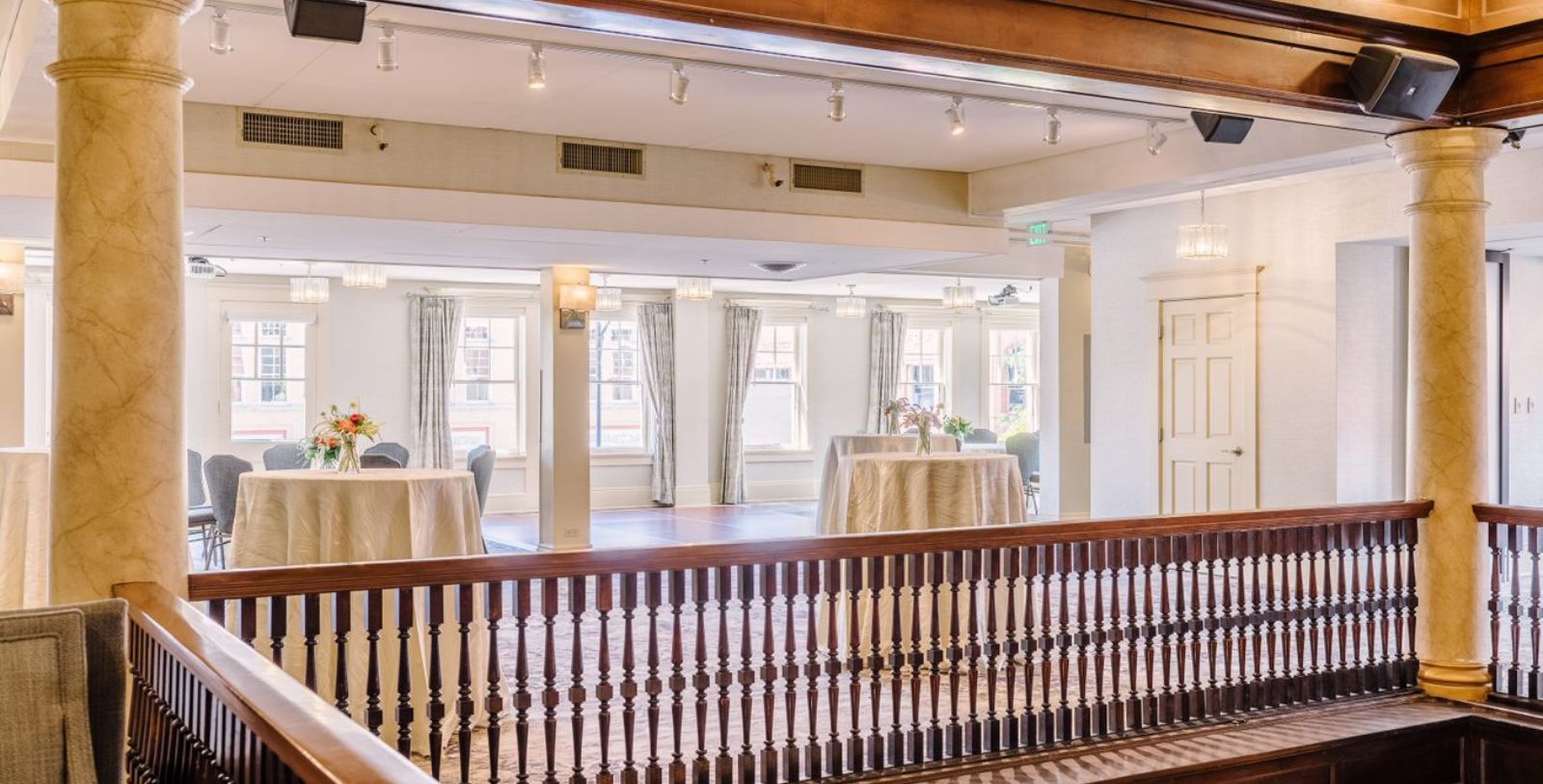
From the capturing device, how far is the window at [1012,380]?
58.4 feet

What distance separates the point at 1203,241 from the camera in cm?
860

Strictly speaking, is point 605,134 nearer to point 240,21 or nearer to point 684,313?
point 240,21

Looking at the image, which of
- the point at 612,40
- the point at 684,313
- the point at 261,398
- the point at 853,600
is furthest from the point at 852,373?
the point at 853,600

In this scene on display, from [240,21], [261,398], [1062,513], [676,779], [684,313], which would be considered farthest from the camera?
[684,313]

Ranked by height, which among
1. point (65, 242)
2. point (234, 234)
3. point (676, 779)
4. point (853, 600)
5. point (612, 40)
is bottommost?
point (676, 779)

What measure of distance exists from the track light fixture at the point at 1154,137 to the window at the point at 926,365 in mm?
9790

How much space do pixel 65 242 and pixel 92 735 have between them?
1206mm

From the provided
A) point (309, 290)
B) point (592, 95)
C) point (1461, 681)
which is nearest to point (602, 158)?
point (592, 95)

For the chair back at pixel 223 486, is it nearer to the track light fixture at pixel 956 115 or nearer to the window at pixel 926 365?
the track light fixture at pixel 956 115

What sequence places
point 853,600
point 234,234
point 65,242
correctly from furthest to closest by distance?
point 234,234 → point 853,600 → point 65,242

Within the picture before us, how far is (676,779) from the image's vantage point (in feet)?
13.4

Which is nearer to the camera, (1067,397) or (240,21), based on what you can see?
(240,21)

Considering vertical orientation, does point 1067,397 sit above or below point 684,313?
below

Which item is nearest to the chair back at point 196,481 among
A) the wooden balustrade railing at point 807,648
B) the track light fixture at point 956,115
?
the wooden balustrade railing at point 807,648
